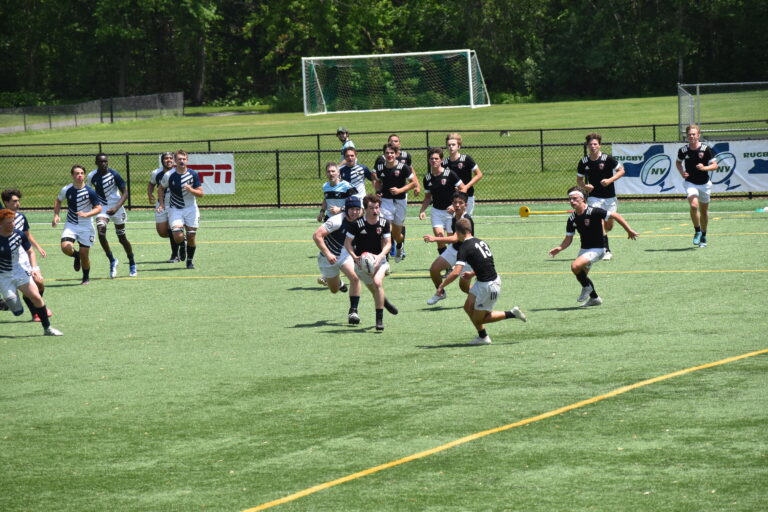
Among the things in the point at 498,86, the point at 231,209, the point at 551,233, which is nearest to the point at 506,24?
the point at 498,86

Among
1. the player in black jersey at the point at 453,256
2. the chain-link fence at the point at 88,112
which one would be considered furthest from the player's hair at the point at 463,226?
the chain-link fence at the point at 88,112

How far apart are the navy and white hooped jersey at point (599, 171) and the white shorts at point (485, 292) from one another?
7.38m

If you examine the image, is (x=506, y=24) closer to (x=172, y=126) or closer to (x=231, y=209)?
(x=172, y=126)

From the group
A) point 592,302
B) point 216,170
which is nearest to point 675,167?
point 216,170

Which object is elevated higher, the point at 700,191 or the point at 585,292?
the point at 700,191

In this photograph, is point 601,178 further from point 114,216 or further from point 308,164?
point 308,164

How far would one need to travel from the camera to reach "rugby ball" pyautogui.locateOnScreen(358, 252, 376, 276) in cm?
1512

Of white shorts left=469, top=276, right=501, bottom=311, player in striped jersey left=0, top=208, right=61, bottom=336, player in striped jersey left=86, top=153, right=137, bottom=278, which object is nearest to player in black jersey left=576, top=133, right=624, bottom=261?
white shorts left=469, top=276, right=501, bottom=311

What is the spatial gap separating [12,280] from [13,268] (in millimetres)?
172

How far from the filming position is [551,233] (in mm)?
25203

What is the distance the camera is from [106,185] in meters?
21.0

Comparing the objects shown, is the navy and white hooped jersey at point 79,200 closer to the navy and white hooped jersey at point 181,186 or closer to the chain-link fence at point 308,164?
the navy and white hooped jersey at point 181,186

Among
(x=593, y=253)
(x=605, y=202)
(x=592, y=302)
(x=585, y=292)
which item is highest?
(x=605, y=202)

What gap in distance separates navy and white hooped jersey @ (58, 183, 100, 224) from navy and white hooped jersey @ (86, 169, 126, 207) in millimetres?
1134
